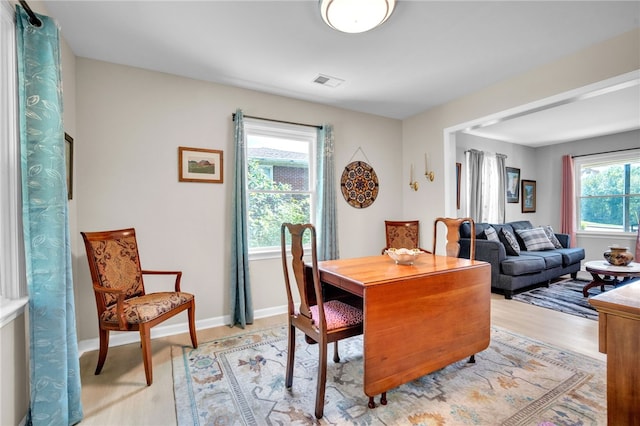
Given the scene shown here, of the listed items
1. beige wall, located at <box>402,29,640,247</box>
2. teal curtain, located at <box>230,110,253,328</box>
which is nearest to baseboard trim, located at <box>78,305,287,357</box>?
teal curtain, located at <box>230,110,253,328</box>

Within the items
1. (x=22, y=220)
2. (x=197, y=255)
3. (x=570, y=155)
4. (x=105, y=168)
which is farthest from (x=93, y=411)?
(x=570, y=155)

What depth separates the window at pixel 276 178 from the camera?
331 centimetres

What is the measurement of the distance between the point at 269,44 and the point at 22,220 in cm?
196

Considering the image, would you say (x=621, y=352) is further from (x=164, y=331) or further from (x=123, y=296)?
(x=164, y=331)

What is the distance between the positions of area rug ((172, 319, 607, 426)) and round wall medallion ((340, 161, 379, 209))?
6.33 ft

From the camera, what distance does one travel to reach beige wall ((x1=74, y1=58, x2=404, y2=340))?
2539 millimetres

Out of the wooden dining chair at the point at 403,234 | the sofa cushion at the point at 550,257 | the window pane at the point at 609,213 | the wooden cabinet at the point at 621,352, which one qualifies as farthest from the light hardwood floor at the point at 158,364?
the window pane at the point at 609,213

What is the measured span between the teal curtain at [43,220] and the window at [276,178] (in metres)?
1.82

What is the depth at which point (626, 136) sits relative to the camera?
517cm

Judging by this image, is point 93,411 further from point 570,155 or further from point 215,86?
point 570,155

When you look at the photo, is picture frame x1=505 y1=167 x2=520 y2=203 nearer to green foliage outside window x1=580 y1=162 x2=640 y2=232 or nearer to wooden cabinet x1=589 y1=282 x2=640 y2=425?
green foliage outside window x1=580 y1=162 x2=640 y2=232

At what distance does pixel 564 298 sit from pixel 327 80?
3.95 metres

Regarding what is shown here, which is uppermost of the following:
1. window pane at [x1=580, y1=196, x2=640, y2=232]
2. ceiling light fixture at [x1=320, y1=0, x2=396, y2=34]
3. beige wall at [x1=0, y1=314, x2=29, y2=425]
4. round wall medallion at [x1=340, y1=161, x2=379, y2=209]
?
ceiling light fixture at [x1=320, y1=0, x2=396, y2=34]

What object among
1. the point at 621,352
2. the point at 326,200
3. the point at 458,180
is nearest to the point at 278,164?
the point at 326,200
